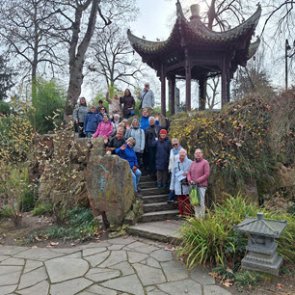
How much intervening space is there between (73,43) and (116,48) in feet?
58.8

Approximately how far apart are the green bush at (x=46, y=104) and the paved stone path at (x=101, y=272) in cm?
813

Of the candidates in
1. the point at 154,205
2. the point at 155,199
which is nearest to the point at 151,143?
the point at 155,199

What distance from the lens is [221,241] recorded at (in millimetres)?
4711

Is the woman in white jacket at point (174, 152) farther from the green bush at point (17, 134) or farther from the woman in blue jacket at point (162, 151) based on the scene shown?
the green bush at point (17, 134)

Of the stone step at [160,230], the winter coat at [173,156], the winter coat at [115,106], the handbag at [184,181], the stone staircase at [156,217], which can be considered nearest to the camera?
the stone step at [160,230]

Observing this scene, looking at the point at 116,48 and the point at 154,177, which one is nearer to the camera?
the point at 154,177

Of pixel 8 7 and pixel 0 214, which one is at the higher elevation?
pixel 8 7

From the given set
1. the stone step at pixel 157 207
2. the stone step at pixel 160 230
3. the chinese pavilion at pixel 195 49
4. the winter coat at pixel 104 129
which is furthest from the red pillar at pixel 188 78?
the stone step at pixel 160 230

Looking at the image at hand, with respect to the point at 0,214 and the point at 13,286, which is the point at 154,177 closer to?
the point at 0,214

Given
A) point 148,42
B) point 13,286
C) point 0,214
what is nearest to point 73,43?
point 148,42

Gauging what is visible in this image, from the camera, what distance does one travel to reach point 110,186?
632cm

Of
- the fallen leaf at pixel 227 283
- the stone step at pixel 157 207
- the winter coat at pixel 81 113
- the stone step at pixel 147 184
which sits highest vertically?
the winter coat at pixel 81 113

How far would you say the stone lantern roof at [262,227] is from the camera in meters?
4.14

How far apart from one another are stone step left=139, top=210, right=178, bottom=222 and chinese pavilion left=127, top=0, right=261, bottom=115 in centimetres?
417
